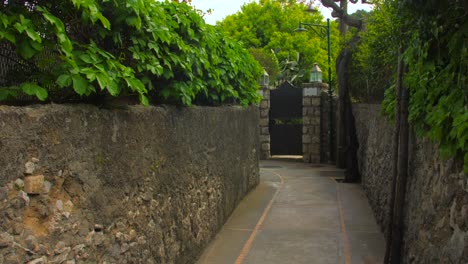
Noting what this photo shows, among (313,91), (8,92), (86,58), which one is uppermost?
(86,58)

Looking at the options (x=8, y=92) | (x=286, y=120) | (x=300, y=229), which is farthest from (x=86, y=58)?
(x=286, y=120)

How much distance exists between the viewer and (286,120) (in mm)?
19922

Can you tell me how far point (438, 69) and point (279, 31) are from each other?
38.6 meters

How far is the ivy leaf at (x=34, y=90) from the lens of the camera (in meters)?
3.11

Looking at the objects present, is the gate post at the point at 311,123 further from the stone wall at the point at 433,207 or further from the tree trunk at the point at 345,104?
the stone wall at the point at 433,207

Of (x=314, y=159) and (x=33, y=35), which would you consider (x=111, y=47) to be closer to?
(x=33, y=35)

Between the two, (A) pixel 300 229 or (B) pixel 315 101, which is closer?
(A) pixel 300 229

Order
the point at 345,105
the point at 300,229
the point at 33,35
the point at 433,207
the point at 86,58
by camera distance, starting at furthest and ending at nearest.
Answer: the point at 345,105, the point at 300,229, the point at 433,207, the point at 86,58, the point at 33,35

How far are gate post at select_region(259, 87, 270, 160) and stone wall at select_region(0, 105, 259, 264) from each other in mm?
12301

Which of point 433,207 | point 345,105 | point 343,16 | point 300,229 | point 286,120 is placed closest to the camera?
point 433,207

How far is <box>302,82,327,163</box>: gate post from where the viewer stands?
18641mm

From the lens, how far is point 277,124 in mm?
19938

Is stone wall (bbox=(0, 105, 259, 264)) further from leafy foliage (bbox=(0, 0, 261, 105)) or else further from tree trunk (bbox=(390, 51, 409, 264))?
tree trunk (bbox=(390, 51, 409, 264))

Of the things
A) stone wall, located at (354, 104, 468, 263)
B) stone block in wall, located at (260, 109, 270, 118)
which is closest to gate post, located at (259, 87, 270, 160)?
stone block in wall, located at (260, 109, 270, 118)
